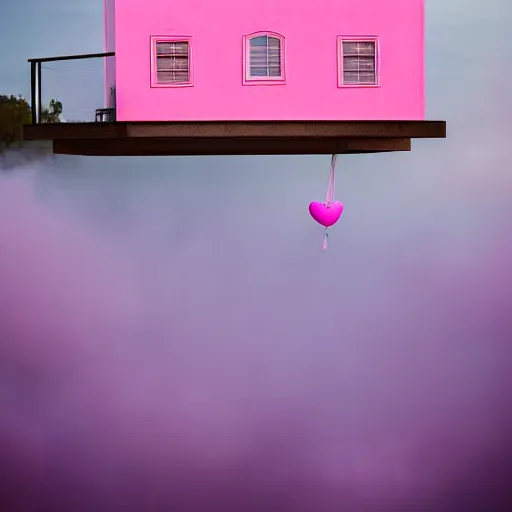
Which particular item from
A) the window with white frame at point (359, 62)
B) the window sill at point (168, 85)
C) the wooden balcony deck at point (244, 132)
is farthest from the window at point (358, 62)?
the window sill at point (168, 85)

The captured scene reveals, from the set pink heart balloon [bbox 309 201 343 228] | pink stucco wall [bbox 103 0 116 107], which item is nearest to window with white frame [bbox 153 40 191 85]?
pink stucco wall [bbox 103 0 116 107]

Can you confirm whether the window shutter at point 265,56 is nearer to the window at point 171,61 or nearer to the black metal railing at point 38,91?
the window at point 171,61

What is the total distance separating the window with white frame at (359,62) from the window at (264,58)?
0.30 meters

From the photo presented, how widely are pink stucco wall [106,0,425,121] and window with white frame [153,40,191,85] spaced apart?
4 cm

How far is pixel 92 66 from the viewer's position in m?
5.05

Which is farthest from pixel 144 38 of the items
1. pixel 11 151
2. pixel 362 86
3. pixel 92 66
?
pixel 11 151

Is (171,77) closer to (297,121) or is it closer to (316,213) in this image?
(297,121)

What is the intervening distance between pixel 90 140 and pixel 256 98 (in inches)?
33.3

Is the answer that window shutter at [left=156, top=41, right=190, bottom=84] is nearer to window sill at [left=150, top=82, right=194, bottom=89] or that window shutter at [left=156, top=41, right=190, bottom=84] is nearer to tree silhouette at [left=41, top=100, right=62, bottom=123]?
window sill at [left=150, top=82, right=194, bottom=89]

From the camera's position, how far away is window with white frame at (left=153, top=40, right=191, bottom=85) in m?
4.59

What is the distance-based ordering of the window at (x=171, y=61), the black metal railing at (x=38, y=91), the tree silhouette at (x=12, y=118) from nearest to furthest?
the window at (x=171, y=61) < the black metal railing at (x=38, y=91) < the tree silhouette at (x=12, y=118)

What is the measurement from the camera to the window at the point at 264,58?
4.58 m

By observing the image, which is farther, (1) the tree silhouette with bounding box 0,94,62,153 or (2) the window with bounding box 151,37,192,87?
(1) the tree silhouette with bounding box 0,94,62,153

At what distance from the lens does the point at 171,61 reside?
459cm
